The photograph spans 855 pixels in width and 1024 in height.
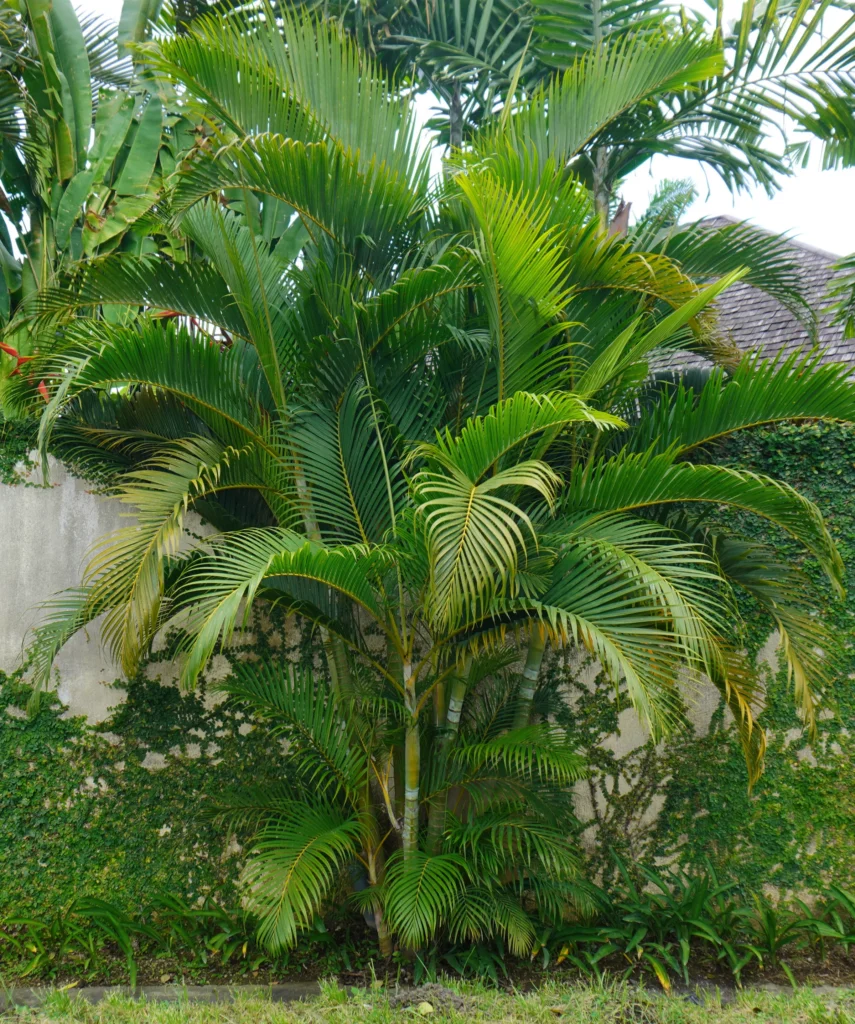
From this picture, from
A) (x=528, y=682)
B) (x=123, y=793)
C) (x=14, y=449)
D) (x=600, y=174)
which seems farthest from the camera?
(x=600, y=174)

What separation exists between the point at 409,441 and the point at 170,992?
284 centimetres

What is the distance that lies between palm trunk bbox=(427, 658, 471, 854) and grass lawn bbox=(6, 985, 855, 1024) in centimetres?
64

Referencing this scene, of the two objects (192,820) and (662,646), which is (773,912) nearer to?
(662,646)

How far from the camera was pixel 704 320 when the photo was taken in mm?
4508

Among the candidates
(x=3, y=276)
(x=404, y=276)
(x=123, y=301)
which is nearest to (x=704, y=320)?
(x=404, y=276)

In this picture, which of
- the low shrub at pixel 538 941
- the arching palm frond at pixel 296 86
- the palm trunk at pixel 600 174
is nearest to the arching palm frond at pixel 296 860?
the low shrub at pixel 538 941

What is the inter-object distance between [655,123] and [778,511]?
8.07ft

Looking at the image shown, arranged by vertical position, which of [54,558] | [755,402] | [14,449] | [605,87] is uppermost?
[605,87]

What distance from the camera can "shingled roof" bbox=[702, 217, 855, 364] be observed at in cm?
616

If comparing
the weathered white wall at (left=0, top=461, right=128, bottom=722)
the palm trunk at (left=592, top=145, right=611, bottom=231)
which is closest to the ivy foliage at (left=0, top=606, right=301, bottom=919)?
the weathered white wall at (left=0, top=461, right=128, bottom=722)

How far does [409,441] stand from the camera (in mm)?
3889

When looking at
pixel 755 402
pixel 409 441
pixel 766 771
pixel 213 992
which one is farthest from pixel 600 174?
pixel 213 992

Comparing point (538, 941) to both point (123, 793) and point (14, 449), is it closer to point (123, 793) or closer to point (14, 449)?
point (123, 793)

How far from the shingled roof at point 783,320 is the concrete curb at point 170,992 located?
191 inches
